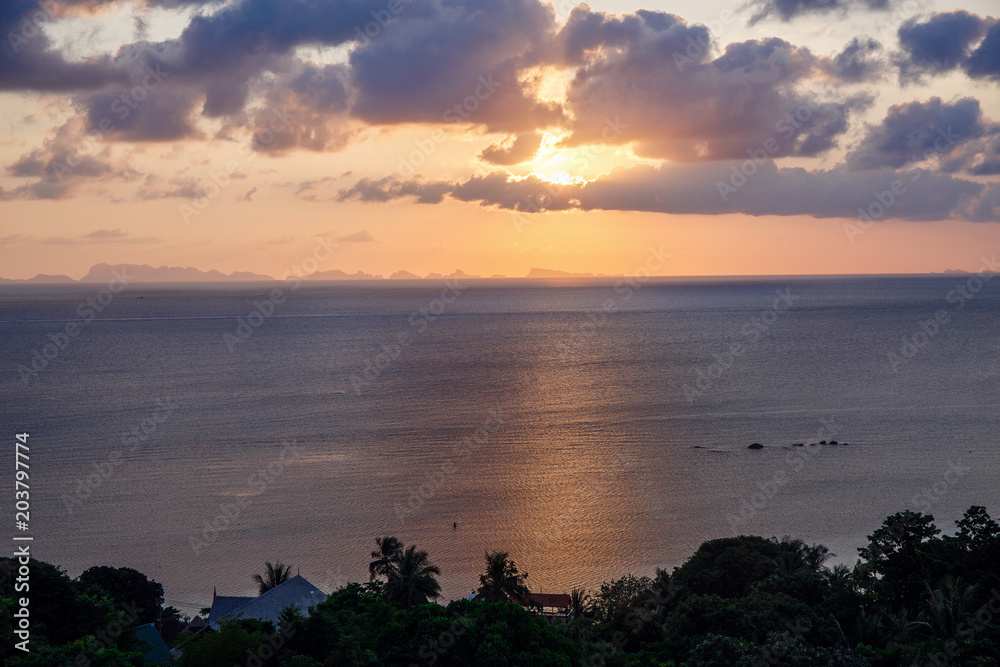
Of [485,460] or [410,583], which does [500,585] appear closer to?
[410,583]

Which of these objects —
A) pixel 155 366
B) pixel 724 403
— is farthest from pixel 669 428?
pixel 155 366

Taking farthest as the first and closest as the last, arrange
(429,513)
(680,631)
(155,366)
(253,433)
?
(155,366), (253,433), (429,513), (680,631)

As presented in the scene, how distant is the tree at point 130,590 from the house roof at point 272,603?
7.84 meters

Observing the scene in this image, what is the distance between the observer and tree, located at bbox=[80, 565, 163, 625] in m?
41.1

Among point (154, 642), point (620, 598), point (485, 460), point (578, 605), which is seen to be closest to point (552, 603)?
point (578, 605)

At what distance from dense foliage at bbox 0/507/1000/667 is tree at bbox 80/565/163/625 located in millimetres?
9250

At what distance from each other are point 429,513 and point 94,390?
7853 centimetres

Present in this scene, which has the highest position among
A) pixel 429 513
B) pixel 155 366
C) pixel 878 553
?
pixel 155 366

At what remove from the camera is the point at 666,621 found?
98.4 feet

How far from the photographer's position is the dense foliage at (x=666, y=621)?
70.5ft

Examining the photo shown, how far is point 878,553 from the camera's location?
3156 cm

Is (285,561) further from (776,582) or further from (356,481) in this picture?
(776,582)

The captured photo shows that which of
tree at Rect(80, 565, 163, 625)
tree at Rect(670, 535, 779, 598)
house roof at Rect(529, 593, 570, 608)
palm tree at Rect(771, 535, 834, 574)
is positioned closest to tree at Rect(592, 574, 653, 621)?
tree at Rect(670, 535, 779, 598)

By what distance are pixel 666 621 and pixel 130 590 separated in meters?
30.3
